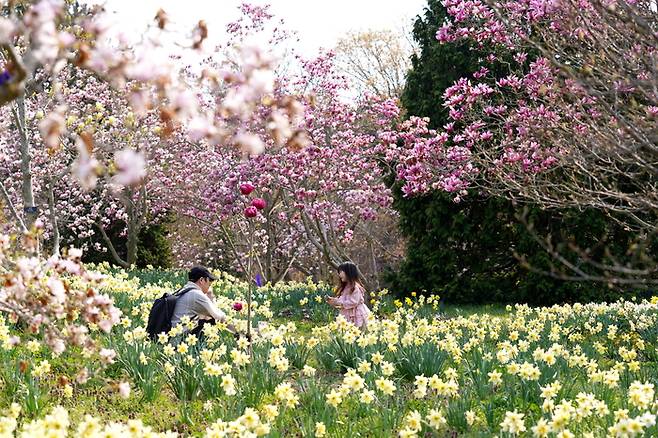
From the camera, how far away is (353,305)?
840cm

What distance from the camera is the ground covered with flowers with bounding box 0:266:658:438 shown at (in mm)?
3518

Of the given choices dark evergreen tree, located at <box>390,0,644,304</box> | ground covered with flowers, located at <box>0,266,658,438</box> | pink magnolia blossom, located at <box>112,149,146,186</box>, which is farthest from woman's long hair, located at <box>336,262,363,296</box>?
pink magnolia blossom, located at <box>112,149,146,186</box>

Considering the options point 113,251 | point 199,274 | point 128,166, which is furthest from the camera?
point 113,251

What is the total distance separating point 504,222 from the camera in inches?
503

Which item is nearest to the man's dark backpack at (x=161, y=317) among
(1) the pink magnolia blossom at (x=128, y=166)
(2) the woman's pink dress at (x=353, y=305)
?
(2) the woman's pink dress at (x=353, y=305)

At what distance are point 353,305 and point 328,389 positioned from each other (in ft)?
10.7

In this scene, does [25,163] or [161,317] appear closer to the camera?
[161,317]

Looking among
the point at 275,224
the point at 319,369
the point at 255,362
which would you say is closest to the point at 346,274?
the point at 319,369

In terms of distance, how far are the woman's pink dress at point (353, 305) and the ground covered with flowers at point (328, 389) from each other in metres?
1.55

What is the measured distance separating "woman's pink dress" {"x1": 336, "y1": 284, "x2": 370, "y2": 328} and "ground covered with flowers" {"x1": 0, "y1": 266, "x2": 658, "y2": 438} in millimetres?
1551

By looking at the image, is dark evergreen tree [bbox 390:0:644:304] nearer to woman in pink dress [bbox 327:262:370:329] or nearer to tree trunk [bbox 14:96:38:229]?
woman in pink dress [bbox 327:262:370:329]

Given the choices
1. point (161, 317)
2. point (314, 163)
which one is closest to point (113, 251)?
point (314, 163)

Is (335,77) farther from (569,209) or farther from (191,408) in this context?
(191,408)

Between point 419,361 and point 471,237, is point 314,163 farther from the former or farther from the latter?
point 419,361
